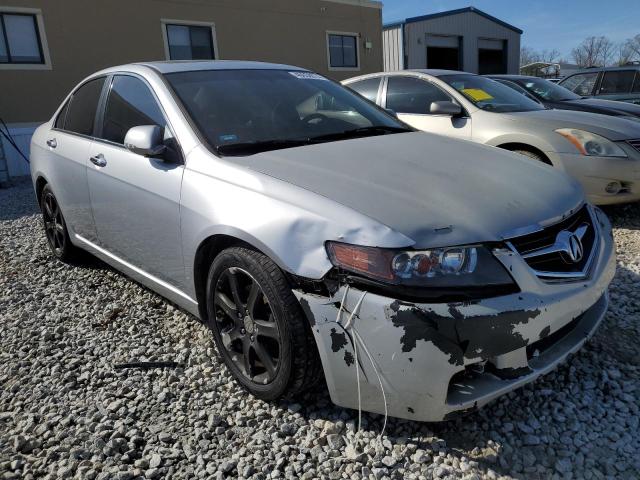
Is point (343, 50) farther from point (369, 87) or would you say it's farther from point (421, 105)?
point (421, 105)

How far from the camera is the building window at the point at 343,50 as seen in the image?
17656mm

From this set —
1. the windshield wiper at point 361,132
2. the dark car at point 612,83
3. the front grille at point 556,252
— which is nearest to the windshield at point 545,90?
the dark car at point 612,83

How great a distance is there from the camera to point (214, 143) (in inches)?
104

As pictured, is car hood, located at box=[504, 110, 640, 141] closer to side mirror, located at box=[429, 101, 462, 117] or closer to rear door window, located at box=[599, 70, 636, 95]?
side mirror, located at box=[429, 101, 462, 117]

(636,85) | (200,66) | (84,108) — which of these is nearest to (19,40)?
(84,108)

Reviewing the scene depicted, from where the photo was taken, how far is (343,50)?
18156 millimetres

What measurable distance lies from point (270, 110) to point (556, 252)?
175cm

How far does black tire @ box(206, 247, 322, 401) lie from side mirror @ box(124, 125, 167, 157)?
0.71 meters

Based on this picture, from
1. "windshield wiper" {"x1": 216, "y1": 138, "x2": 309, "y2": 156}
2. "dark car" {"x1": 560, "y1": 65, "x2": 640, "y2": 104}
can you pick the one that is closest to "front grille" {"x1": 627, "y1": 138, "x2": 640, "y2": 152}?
"windshield wiper" {"x1": 216, "y1": 138, "x2": 309, "y2": 156}

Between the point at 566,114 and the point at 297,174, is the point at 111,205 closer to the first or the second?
the point at 297,174

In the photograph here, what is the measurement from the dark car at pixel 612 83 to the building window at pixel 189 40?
30.4ft

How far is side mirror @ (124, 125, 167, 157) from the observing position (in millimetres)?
2674

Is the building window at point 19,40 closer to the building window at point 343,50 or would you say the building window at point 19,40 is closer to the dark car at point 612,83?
the building window at point 343,50

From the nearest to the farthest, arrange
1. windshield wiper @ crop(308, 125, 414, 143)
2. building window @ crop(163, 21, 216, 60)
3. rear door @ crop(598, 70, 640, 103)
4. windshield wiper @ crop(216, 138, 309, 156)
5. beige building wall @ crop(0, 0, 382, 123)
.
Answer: windshield wiper @ crop(216, 138, 309, 156) < windshield wiper @ crop(308, 125, 414, 143) < rear door @ crop(598, 70, 640, 103) < beige building wall @ crop(0, 0, 382, 123) < building window @ crop(163, 21, 216, 60)
